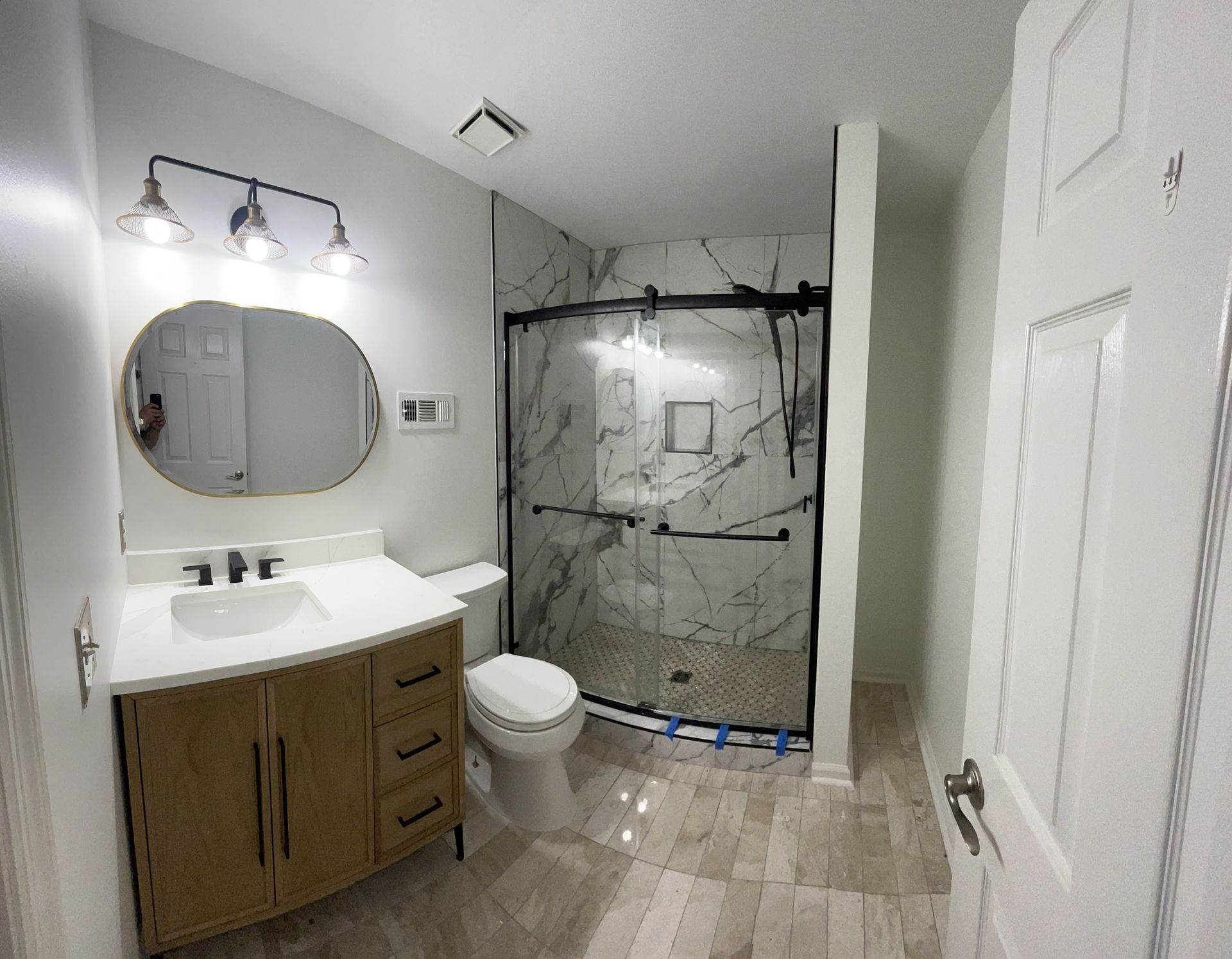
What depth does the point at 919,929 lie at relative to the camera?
4.80 ft

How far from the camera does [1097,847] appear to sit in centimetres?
43

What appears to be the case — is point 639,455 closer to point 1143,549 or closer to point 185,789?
point 185,789

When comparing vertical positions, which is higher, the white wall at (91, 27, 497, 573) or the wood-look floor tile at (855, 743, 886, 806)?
the white wall at (91, 27, 497, 573)

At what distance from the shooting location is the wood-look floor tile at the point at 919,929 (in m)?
1.40

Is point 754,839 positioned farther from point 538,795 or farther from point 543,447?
point 543,447

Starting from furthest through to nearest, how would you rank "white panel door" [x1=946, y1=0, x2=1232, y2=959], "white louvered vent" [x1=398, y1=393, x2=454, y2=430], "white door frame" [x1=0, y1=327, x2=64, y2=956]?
1. "white louvered vent" [x1=398, y1=393, x2=454, y2=430]
2. "white door frame" [x1=0, y1=327, x2=64, y2=956]
3. "white panel door" [x1=946, y1=0, x2=1232, y2=959]

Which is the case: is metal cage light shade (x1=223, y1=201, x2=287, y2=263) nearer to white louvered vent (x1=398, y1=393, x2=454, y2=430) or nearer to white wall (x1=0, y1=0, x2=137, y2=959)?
white wall (x1=0, y1=0, x2=137, y2=959)

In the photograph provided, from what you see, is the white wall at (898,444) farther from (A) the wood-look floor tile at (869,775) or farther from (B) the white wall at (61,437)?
(B) the white wall at (61,437)

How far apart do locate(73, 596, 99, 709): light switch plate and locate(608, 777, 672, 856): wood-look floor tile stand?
1.56 metres

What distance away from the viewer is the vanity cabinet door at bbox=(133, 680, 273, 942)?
115 centimetres

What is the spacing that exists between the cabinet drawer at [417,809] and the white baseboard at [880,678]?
7.53ft

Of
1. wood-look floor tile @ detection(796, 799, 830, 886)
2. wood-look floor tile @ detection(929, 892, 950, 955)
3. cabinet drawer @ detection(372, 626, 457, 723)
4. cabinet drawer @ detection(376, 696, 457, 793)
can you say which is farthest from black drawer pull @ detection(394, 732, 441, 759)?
wood-look floor tile @ detection(929, 892, 950, 955)

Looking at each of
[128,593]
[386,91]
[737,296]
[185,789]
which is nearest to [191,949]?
[185,789]

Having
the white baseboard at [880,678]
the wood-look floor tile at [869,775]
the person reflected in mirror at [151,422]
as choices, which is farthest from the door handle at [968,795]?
the white baseboard at [880,678]
